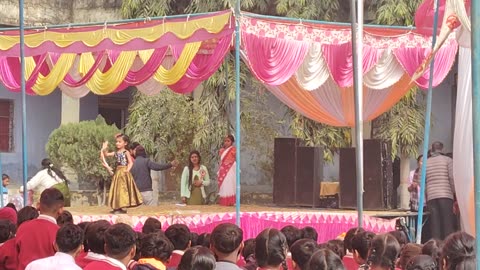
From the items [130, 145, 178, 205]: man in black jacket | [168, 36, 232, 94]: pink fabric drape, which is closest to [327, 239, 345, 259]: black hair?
[168, 36, 232, 94]: pink fabric drape

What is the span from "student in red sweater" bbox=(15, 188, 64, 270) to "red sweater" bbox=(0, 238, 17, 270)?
1.7 inches

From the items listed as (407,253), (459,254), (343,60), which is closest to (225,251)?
(407,253)

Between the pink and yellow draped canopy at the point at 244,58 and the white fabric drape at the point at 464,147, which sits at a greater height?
the pink and yellow draped canopy at the point at 244,58

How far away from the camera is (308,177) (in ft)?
42.9

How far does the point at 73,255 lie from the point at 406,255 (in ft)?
5.56

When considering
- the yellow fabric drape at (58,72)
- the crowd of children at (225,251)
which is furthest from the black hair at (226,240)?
the yellow fabric drape at (58,72)

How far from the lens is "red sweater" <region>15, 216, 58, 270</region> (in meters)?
5.27

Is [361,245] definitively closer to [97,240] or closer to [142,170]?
[97,240]

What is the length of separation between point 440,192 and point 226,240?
5.92m

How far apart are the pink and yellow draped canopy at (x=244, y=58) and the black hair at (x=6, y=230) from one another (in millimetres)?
4124

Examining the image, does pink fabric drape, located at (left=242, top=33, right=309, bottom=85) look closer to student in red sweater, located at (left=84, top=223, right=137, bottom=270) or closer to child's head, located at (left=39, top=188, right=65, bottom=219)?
child's head, located at (left=39, top=188, right=65, bottom=219)

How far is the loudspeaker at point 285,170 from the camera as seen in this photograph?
1313 centimetres

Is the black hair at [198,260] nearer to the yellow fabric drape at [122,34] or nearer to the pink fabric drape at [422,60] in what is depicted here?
the yellow fabric drape at [122,34]

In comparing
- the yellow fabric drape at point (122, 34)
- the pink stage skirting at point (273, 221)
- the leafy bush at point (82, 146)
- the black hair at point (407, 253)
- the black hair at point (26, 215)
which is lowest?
the pink stage skirting at point (273, 221)
